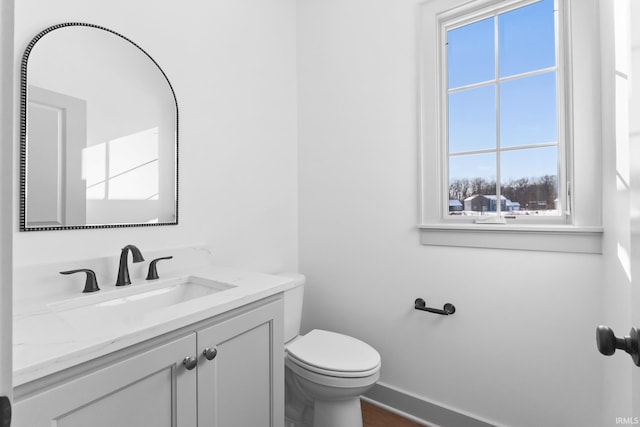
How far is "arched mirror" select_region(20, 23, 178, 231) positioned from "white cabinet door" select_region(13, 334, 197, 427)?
641 millimetres

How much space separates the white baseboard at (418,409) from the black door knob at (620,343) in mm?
1154

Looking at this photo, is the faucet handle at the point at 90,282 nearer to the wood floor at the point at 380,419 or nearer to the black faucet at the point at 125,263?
the black faucet at the point at 125,263

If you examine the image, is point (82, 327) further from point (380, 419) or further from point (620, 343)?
point (380, 419)

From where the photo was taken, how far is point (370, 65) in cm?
176

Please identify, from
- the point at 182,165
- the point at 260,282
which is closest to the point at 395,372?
the point at 260,282

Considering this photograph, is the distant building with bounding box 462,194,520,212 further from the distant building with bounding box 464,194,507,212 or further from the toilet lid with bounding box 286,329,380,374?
the toilet lid with bounding box 286,329,380,374

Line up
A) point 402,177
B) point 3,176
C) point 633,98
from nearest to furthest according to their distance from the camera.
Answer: point 3,176
point 633,98
point 402,177

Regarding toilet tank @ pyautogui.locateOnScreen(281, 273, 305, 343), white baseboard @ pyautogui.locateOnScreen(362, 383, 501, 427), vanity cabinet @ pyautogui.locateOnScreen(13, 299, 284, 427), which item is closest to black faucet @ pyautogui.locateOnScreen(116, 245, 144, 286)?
vanity cabinet @ pyautogui.locateOnScreen(13, 299, 284, 427)

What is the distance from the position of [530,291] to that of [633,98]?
1030 millimetres

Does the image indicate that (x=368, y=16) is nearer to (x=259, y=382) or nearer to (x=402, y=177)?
(x=402, y=177)

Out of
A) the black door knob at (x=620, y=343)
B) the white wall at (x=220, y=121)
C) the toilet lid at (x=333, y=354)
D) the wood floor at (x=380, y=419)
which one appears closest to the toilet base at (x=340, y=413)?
the toilet lid at (x=333, y=354)

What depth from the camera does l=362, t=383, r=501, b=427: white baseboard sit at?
4.85ft

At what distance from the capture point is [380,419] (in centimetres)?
163

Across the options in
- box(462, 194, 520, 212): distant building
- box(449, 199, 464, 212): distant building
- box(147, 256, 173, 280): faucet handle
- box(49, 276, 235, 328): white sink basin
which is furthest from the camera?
box(449, 199, 464, 212): distant building
